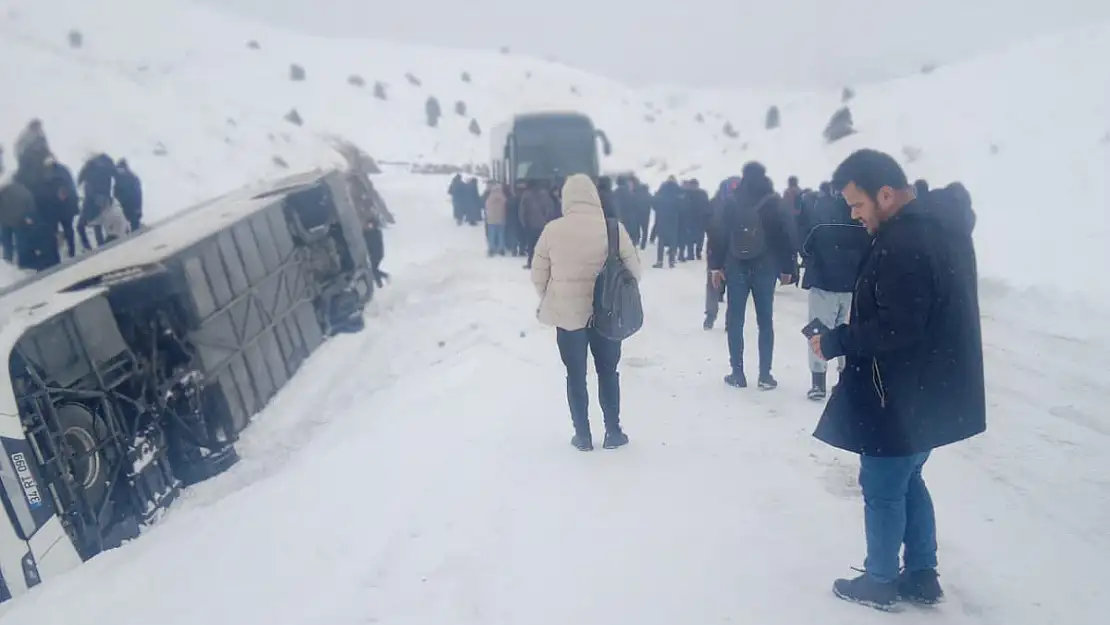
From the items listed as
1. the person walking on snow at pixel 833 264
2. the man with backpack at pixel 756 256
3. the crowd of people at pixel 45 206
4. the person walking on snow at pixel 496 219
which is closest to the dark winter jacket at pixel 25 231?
the crowd of people at pixel 45 206

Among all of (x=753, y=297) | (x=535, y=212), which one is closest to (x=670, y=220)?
(x=535, y=212)

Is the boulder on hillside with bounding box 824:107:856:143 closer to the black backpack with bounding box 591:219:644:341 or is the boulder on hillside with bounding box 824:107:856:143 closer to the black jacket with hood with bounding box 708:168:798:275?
the black jacket with hood with bounding box 708:168:798:275

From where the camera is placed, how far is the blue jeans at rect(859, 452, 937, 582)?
11.3ft

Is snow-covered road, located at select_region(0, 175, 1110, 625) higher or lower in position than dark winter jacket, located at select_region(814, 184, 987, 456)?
lower

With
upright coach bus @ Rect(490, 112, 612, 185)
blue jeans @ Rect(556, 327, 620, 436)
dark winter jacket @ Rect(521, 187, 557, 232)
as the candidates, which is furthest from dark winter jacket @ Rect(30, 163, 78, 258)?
blue jeans @ Rect(556, 327, 620, 436)

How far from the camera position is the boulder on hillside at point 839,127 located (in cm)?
2594

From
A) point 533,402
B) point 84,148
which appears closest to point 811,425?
point 533,402

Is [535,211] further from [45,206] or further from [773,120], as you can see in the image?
[773,120]

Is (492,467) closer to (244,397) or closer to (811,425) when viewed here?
(811,425)

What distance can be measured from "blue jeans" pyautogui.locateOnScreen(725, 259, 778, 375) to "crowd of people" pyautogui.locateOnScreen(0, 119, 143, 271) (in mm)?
10199

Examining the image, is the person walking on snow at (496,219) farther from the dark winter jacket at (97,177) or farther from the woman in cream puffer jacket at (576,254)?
the woman in cream puffer jacket at (576,254)

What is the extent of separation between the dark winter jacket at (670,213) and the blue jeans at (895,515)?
1218 cm

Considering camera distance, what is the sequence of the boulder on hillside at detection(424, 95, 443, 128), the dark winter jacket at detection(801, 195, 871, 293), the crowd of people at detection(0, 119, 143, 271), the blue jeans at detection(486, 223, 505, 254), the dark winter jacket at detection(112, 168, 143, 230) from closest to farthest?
the dark winter jacket at detection(801, 195, 871, 293) → the crowd of people at detection(0, 119, 143, 271) → the dark winter jacket at detection(112, 168, 143, 230) → the blue jeans at detection(486, 223, 505, 254) → the boulder on hillside at detection(424, 95, 443, 128)

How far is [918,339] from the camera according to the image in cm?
329
